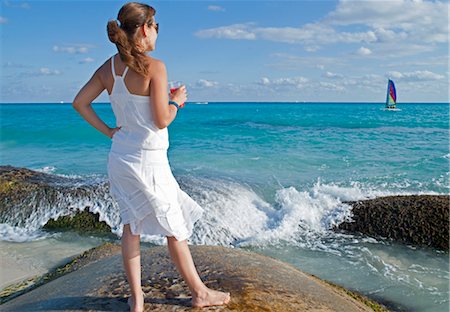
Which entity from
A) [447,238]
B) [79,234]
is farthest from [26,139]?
[447,238]

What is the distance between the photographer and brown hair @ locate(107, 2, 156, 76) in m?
2.98

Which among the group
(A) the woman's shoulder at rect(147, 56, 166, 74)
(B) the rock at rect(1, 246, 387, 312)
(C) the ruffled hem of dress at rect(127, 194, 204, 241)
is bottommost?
(B) the rock at rect(1, 246, 387, 312)

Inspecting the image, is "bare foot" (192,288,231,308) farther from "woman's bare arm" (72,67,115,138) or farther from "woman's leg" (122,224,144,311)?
"woman's bare arm" (72,67,115,138)

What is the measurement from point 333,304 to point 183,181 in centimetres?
934

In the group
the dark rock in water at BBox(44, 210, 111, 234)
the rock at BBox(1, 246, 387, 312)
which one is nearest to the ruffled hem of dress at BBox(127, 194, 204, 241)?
the rock at BBox(1, 246, 387, 312)

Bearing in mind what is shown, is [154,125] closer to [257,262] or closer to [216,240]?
[257,262]

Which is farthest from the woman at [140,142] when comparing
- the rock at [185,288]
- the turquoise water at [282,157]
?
the turquoise water at [282,157]

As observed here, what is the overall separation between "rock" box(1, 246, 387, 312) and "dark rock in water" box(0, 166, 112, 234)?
17.2ft

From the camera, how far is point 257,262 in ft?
14.3

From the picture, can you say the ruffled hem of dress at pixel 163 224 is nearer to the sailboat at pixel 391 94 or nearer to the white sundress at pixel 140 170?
the white sundress at pixel 140 170

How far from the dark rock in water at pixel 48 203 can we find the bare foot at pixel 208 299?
6362mm

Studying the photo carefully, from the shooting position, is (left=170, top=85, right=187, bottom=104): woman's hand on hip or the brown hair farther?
(left=170, top=85, right=187, bottom=104): woman's hand on hip

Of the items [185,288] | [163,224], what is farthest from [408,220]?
[163,224]

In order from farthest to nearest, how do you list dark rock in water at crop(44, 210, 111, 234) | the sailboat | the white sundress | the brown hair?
the sailboat < dark rock in water at crop(44, 210, 111, 234) < the white sundress < the brown hair
